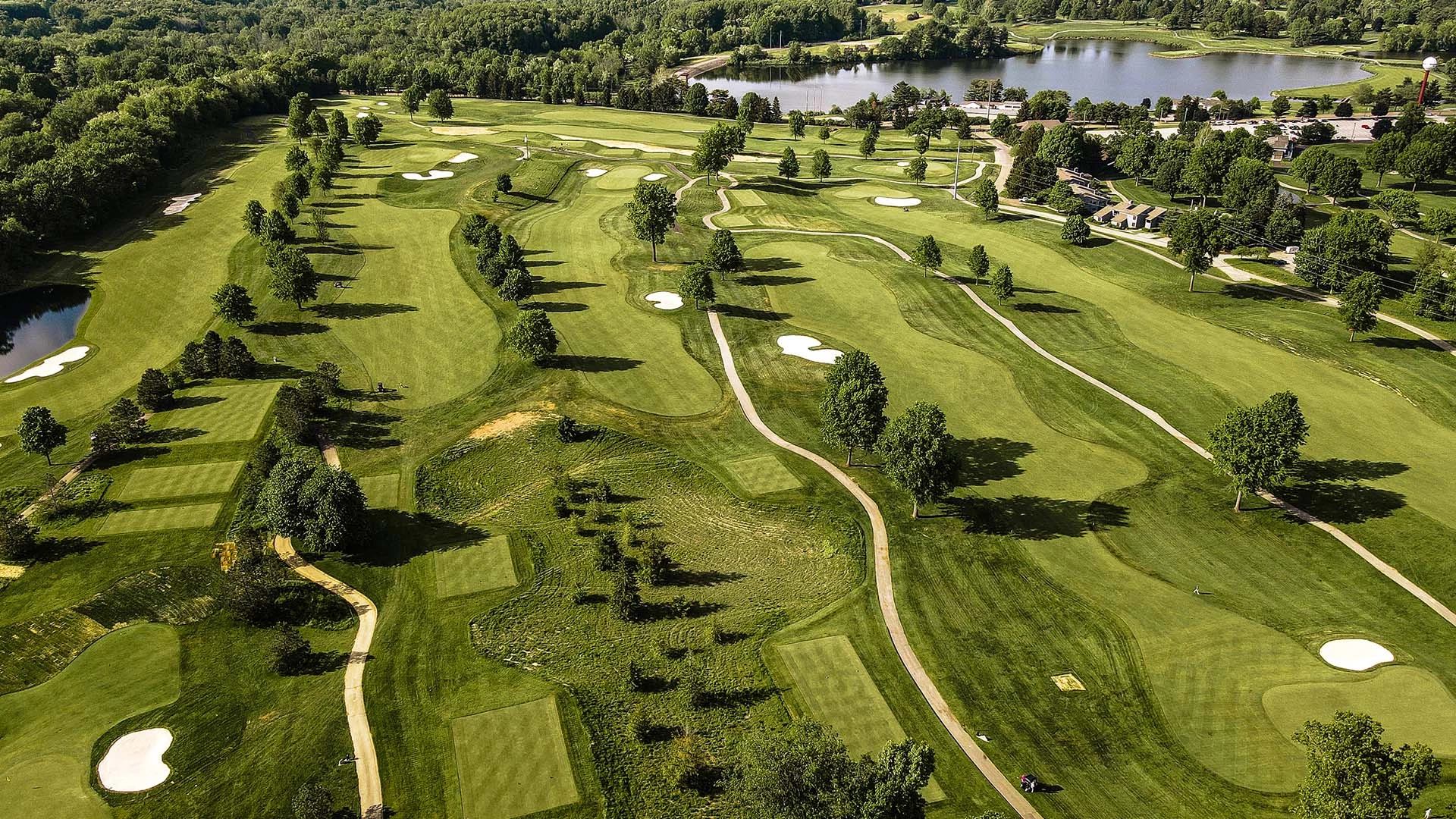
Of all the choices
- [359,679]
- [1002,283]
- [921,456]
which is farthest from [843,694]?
[1002,283]

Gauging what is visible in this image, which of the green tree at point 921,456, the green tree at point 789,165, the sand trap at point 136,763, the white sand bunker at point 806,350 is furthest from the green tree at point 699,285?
the sand trap at point 136,763

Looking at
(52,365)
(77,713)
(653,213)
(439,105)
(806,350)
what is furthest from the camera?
(439,105)

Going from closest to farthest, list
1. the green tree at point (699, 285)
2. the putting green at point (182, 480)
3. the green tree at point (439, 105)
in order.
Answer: the putting green at point (182, 480) < the green tree at point (699, 285) < the green tree at point (439, 105)

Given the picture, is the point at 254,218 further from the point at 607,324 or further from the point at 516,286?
the point at 607,324

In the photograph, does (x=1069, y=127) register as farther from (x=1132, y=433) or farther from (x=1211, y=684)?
(x=1211, y=684)

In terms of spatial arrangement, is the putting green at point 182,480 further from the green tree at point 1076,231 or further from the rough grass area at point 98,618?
the green tree at point 1076,231

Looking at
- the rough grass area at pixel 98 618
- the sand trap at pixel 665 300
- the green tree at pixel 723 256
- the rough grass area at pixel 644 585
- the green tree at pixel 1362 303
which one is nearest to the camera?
the rough grass area at pixel 644 585
